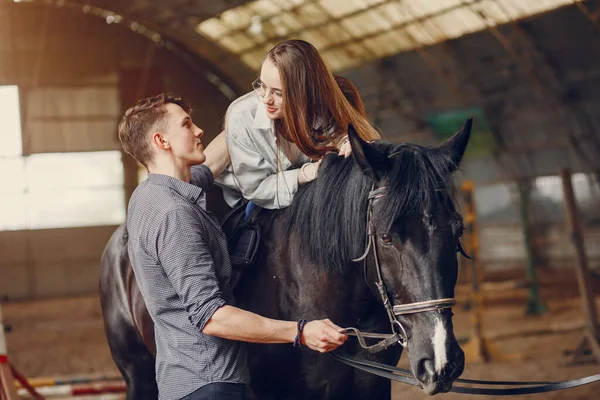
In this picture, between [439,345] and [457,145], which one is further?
[457,145]

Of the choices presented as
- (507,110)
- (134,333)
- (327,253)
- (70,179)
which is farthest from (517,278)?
(327,253)

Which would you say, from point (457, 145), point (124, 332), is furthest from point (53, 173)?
point (457, 145)

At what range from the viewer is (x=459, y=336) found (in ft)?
25.5

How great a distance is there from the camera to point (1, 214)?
35.0 feet

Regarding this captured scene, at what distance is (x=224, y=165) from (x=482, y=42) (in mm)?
9385

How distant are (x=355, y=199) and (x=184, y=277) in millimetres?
541

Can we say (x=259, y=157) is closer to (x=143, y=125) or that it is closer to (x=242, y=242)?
(x=242, y=242)

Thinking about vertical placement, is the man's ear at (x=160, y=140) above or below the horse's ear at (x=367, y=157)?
above

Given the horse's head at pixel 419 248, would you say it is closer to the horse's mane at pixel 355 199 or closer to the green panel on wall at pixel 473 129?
the horse's mane at pixel 355 199

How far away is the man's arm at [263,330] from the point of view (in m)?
1.74

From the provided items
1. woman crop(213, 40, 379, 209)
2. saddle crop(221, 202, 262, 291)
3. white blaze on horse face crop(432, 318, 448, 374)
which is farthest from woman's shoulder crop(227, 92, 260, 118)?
white blaze on horse face crop(432, 318, 448, 374)

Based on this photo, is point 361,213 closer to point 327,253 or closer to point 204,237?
point 327,253

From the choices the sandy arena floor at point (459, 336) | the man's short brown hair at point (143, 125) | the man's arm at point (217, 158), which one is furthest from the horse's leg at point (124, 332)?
the sandy arena floor at point (459, 336)

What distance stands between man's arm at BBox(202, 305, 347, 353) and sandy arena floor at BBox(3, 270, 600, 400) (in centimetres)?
376
